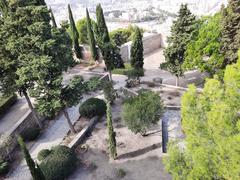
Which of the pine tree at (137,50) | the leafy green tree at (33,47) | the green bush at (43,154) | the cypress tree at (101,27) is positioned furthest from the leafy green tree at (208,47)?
the green bush at (43,154)

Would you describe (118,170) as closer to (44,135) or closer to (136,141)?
(136,141)

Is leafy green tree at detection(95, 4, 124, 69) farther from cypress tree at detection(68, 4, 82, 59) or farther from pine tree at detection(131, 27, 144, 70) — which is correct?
cypress tree at detection(68, 4, 82, 59)

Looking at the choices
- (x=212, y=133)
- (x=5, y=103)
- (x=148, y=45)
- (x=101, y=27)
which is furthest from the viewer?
(x=148, y=45)

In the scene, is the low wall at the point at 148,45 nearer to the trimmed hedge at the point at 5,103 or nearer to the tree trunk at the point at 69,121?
the trimmed hedge at the point at 5,103

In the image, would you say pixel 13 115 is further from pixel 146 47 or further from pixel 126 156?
pixel 146 47

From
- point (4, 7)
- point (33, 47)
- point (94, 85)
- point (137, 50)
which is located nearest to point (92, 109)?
point (94, 85)

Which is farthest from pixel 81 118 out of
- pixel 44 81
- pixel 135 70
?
pixel 135 70

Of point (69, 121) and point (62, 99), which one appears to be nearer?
point (62, 99)

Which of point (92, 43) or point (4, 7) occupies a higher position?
point (4, 7)

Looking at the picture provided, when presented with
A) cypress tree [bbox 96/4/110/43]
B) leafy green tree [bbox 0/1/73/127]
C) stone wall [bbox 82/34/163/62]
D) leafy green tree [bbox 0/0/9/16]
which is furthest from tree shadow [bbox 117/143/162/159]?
stone wall [bbox 82/34/163/62]
